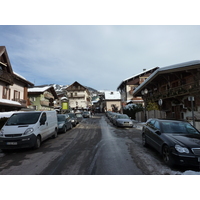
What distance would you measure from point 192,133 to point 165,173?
2.41 m

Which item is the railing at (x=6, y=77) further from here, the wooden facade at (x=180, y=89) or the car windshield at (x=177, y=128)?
the car windshield at (x=177, y=128)

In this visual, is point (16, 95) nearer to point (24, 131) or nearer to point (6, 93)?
point (6, 93)

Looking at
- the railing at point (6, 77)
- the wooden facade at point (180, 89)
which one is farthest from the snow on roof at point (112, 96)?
the railing at point (6, 77)

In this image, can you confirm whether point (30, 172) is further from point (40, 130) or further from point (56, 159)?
point (40, 130)

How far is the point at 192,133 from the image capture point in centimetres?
586

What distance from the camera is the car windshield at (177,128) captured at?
235 inches

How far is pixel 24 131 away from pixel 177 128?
6683mm

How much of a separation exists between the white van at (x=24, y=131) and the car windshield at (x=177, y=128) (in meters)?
5.83

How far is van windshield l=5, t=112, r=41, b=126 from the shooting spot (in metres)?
7.68

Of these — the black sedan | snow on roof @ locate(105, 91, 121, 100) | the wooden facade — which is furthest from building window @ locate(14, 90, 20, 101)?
snow on roof @ locate(105, 91, 121, 100)

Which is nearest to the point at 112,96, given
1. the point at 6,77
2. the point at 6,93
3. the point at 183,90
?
the point at 6,93

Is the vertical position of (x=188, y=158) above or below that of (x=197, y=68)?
below

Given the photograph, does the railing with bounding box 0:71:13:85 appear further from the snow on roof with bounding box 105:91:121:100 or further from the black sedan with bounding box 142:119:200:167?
the snow on roof with bounding box 105:91:121:100
